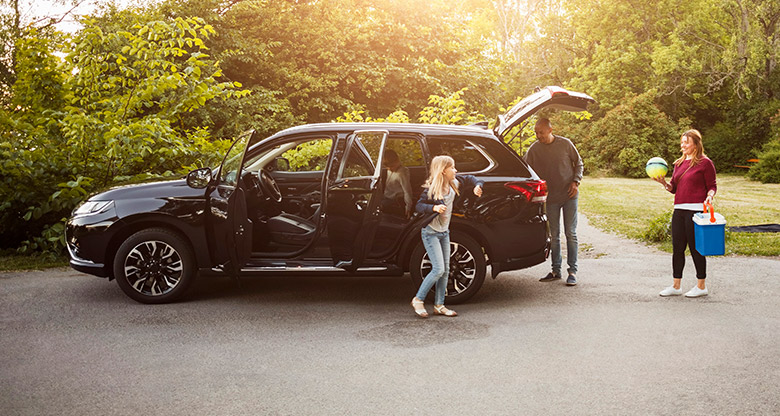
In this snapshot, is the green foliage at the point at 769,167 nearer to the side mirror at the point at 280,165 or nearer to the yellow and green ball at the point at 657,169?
the yellow and green ball at the point at 657,169

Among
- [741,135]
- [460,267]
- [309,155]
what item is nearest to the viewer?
[460,267]

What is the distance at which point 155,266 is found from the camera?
272 inches

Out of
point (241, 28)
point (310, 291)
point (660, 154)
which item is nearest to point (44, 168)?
point (310, 291)

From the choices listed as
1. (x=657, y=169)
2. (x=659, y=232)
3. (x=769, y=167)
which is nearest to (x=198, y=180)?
(x=657, y=169)

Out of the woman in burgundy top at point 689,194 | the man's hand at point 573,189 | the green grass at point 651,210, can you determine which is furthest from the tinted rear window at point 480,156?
the green grass at point 651,210

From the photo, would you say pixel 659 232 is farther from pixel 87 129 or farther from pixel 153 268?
pixel 87 129

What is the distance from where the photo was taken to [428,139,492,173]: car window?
23.0ft

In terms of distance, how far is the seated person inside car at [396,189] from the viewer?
6.74 meters

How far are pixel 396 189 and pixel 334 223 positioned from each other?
68 centimetres

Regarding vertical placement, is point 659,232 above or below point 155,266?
below

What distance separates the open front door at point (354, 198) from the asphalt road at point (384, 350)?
614 mm

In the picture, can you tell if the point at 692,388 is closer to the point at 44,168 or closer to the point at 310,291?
the point at 310,291

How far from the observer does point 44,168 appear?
32.2ft

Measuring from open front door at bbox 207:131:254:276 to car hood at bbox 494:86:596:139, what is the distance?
108 inches
